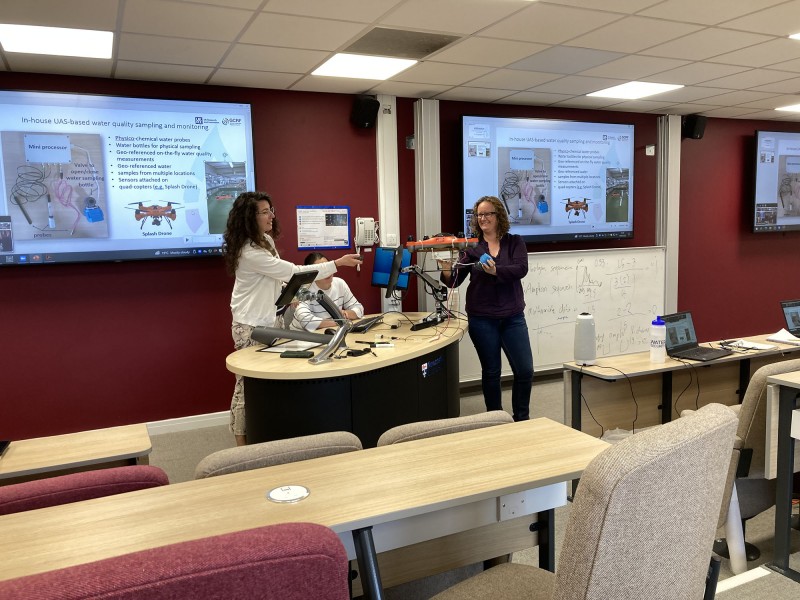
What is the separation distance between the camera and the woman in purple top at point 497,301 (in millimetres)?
3836

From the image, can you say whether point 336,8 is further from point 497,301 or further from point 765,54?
point 765,54

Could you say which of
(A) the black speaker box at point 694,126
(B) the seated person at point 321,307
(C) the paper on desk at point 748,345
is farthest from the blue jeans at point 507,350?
(A) the black speaker box at point 694,126

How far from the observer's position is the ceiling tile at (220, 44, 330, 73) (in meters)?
3.66

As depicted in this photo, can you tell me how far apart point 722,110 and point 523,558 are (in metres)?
5.36

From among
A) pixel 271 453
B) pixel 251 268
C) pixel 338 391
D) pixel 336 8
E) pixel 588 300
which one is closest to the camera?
pixel 271 453

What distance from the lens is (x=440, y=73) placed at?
170 inches

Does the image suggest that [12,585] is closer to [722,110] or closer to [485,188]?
[485,188]

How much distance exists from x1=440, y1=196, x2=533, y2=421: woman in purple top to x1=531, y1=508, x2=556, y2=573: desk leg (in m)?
2.15

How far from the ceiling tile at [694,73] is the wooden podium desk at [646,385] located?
6.62ft

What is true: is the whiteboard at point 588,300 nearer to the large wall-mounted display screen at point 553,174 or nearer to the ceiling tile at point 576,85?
the large wall-mounted display screen at point 553,174

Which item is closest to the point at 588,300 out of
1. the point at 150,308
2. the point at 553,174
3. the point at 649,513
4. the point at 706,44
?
the point at 553,174

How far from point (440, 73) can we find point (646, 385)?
257 centimetres

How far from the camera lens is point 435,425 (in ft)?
5.96

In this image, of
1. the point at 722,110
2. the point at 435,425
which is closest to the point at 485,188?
the point at 722,110
